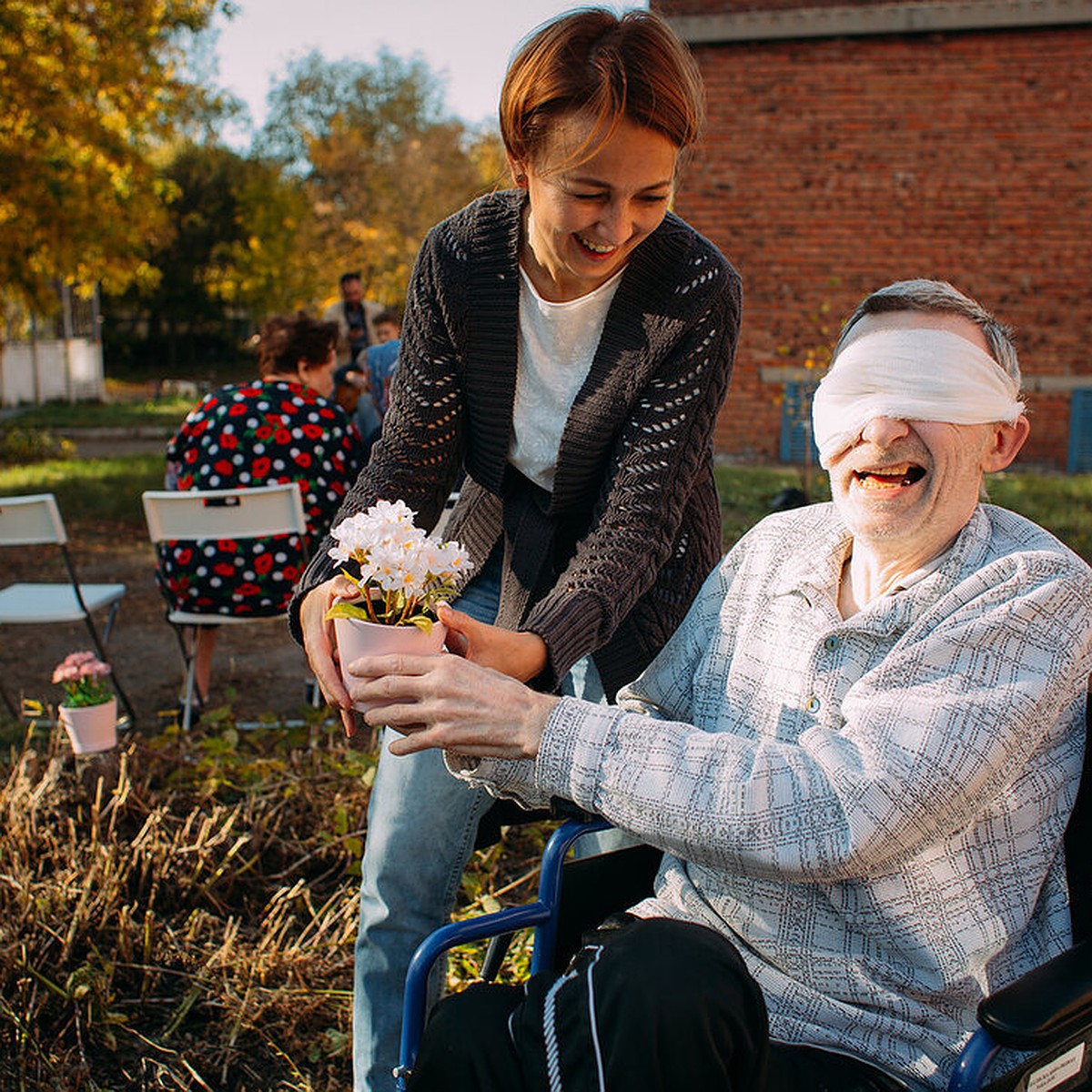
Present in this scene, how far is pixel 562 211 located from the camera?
77.0 inches

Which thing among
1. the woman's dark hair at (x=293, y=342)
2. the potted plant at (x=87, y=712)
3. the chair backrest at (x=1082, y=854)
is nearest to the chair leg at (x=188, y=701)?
the potted plant at (x=87, y=712)

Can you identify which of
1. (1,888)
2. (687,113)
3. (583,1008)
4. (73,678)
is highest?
(687,113)

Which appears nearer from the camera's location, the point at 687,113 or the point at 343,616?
the point at 343,616

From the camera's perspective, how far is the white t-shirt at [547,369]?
223cm

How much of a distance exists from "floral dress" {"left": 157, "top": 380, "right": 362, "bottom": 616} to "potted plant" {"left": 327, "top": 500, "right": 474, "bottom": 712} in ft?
11.2

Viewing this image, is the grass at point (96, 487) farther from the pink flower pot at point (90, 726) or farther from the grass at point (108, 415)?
the pink flower pot at point (90, 726)

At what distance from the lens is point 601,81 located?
6.06 feet

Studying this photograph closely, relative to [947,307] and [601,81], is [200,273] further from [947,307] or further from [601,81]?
[947,307]

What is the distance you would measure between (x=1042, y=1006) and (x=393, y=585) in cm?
99

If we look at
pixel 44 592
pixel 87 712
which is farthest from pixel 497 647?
pixel 44 592

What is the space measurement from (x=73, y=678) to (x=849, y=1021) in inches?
131

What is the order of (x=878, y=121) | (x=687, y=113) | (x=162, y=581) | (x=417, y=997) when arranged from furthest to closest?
(x=878, y=121)
(x=162, y=581)
(x=687, y=113)
(x=417, y=997)

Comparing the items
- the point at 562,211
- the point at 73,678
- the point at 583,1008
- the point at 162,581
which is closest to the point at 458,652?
the point at 583,1008

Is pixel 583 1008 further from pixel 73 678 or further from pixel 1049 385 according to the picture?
pixel 1049 385
